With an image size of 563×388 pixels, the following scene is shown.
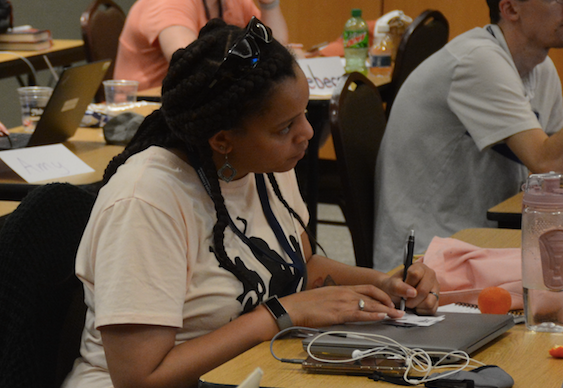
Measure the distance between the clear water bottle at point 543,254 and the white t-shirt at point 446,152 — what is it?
2.92 ft

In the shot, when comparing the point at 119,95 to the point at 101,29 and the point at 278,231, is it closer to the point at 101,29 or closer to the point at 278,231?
the point at 101,29

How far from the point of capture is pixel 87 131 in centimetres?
253

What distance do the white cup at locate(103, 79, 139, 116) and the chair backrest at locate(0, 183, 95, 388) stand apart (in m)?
1.51

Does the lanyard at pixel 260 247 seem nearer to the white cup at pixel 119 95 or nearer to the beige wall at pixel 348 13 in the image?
the white cup at pixel 119 95

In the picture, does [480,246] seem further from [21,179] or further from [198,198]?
[21,179]

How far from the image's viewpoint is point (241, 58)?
1.13 metres

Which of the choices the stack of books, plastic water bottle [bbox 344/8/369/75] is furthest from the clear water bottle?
the stack of books

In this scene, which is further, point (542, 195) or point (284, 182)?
point (284, 182)

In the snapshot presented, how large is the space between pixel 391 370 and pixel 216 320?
338 mm

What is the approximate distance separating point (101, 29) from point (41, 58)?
51 centimetres

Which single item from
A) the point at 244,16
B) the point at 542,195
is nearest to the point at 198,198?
the point at 542,195

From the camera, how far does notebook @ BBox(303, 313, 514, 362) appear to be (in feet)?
3.14

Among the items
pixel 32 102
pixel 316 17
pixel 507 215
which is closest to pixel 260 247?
pixel 507 215

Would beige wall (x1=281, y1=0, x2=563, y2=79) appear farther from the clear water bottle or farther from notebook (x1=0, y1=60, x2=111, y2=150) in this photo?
the clear water bottle
